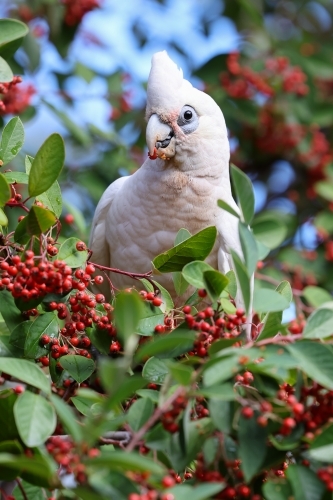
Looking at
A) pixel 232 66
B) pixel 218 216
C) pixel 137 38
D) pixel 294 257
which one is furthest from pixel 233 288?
pixel 137 38

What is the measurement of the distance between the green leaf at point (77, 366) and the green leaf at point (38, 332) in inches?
2.1

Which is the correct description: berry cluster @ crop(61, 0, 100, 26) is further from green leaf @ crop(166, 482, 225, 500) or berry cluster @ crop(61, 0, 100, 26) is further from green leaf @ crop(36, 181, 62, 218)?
green leaf @ crop(166, 482, 225, 500)

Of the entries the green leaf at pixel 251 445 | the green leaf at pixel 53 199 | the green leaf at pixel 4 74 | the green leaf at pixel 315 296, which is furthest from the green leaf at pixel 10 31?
the green leaf at pixel 315 296

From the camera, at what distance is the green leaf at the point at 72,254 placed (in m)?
1.48

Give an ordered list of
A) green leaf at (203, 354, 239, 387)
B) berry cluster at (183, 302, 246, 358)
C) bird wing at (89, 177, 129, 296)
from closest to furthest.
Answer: green leaf at (203, 354, 239, 387) < berry cluster at (183, 302, 246, 358) < bird wing at (89, 177, 129, 296)

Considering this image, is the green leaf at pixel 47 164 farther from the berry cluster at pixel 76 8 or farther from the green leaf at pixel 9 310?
the berry cluster at pixel 76 8

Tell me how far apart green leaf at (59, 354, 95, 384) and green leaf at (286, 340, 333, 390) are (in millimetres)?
506

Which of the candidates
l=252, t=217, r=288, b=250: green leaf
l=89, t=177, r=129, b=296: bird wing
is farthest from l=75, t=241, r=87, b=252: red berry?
l=252, t=217, r=288, b=250: green leaf

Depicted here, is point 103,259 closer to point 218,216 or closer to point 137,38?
point 218,216

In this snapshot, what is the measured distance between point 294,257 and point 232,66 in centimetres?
97

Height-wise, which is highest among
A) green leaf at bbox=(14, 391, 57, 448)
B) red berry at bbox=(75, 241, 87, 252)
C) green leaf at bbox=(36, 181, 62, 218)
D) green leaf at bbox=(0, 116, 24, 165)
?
green leaf at bbox=(14, 391, 57, 448)

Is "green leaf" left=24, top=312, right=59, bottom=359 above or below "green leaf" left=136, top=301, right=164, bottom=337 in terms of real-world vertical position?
below

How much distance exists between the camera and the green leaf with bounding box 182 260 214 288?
4.19 ft

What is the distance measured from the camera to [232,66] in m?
3.40
